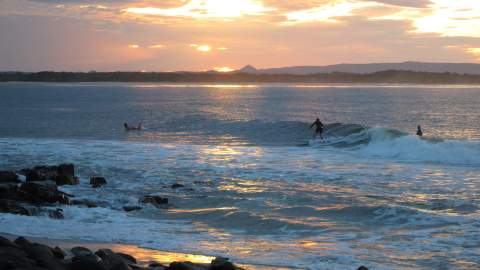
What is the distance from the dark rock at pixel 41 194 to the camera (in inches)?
651

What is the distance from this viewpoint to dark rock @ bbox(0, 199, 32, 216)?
15170 millimetres

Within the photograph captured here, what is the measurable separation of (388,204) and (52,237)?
26.9ft

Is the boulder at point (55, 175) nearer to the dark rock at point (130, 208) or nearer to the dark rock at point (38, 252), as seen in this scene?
the dark rock at point (130, 208)

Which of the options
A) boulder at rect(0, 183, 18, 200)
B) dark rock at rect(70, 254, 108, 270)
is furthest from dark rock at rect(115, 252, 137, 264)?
boulder at rect(0, 183, 18, 200)

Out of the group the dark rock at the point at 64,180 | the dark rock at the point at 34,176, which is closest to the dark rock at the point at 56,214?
the dark rock at the point at 34,176

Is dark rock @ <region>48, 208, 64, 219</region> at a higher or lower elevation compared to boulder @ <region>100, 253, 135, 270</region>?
lower

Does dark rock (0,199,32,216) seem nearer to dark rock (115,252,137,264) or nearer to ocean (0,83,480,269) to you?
ocean (0,83,480,269)

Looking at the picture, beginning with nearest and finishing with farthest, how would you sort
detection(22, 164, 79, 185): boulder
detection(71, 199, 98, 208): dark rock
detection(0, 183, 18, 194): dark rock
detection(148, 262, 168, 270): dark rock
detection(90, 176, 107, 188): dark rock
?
detection(148, 262, 168, 270): dark rock < detection(71, 199, 98, 208): dark rock < detection(0, 183, 18, 194): dark rock < detection(22, 164, 79, 185): boulder < detection(90, 176, 107, 188): dark rock

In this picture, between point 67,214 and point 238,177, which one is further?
point 238,177

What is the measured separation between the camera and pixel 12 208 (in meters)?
15.4

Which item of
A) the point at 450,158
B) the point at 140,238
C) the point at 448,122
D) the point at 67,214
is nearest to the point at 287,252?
the point at 140,238

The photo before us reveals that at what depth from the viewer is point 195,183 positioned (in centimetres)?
2030

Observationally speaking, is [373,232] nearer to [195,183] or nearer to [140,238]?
[140,238]

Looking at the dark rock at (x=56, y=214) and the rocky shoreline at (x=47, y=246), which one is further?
the dark rock at (x=56, y=214)
